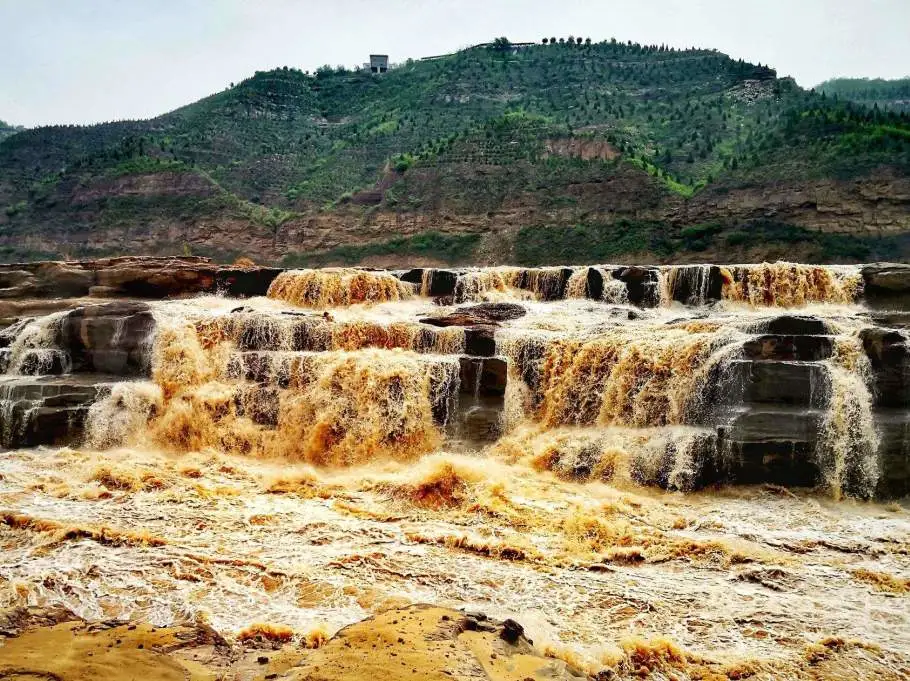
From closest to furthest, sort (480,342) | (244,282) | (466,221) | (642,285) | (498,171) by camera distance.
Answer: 1. (480,342)
2. (642,285)
3. (244,282)
4. (466,221)
5. (498,171)

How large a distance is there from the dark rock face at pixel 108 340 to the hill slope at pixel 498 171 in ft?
76.6

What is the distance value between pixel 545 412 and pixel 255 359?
204 inches

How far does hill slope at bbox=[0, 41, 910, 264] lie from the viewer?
28719 mm

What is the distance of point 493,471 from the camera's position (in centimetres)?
967

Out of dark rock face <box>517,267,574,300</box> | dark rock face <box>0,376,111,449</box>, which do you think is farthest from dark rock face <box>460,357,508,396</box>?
dark rock face <box>517,267,574,300</box>

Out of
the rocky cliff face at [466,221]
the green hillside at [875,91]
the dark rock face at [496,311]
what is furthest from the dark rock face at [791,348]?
the green hillside at [875,91]

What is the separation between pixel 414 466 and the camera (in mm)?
10328

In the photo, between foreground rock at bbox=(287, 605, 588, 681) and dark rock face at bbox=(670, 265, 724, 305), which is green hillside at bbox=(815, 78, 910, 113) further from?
foreground rock at bbox=(287, 605, 588, 681)

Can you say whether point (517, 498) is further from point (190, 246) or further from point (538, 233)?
point (190, 246)

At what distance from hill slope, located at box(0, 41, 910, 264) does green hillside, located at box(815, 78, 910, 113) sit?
23.5 meters

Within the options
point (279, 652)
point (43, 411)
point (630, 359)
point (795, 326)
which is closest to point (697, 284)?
point (795, 326)

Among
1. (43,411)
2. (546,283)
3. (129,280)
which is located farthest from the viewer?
(129,280)

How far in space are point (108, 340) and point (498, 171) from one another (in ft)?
90.4

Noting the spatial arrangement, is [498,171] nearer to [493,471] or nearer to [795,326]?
[795,326]
